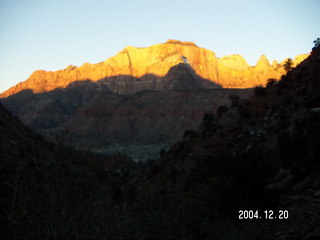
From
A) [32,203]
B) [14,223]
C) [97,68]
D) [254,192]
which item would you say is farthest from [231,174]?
[97,68]

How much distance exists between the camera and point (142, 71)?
184750 millimetres

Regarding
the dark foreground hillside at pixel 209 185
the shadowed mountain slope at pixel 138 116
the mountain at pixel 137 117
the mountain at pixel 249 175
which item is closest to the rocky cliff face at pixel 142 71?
the shadowed mountain slope at pixel 138 116

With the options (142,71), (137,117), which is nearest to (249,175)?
(137,117)

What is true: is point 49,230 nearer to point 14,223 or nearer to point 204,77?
point 14,223

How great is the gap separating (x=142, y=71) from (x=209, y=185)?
566 ft

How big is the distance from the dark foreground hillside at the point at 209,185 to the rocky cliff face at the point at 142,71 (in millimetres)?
147267

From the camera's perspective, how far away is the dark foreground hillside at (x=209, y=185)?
6.28 metres

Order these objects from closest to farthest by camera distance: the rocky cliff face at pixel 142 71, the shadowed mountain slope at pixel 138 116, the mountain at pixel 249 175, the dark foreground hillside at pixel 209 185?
the dark foreground hillside at pixel 209 185
the mountain at pixel 249 175
the shadowed mountain slope at pixel 138 116
the rocky cliff face at pixel 142 71

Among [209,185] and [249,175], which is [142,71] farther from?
[249,175]

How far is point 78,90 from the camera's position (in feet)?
569

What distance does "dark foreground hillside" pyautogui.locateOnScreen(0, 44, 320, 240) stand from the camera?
6.28m

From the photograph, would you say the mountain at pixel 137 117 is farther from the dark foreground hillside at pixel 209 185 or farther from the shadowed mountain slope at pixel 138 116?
the dark foreground hillside at pixel 209 185

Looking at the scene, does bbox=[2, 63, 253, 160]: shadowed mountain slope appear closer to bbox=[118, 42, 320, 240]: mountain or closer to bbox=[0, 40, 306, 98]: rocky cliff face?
bbox=[0, 40, 306, 98]: rocky cliff face

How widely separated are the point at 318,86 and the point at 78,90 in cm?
16205
